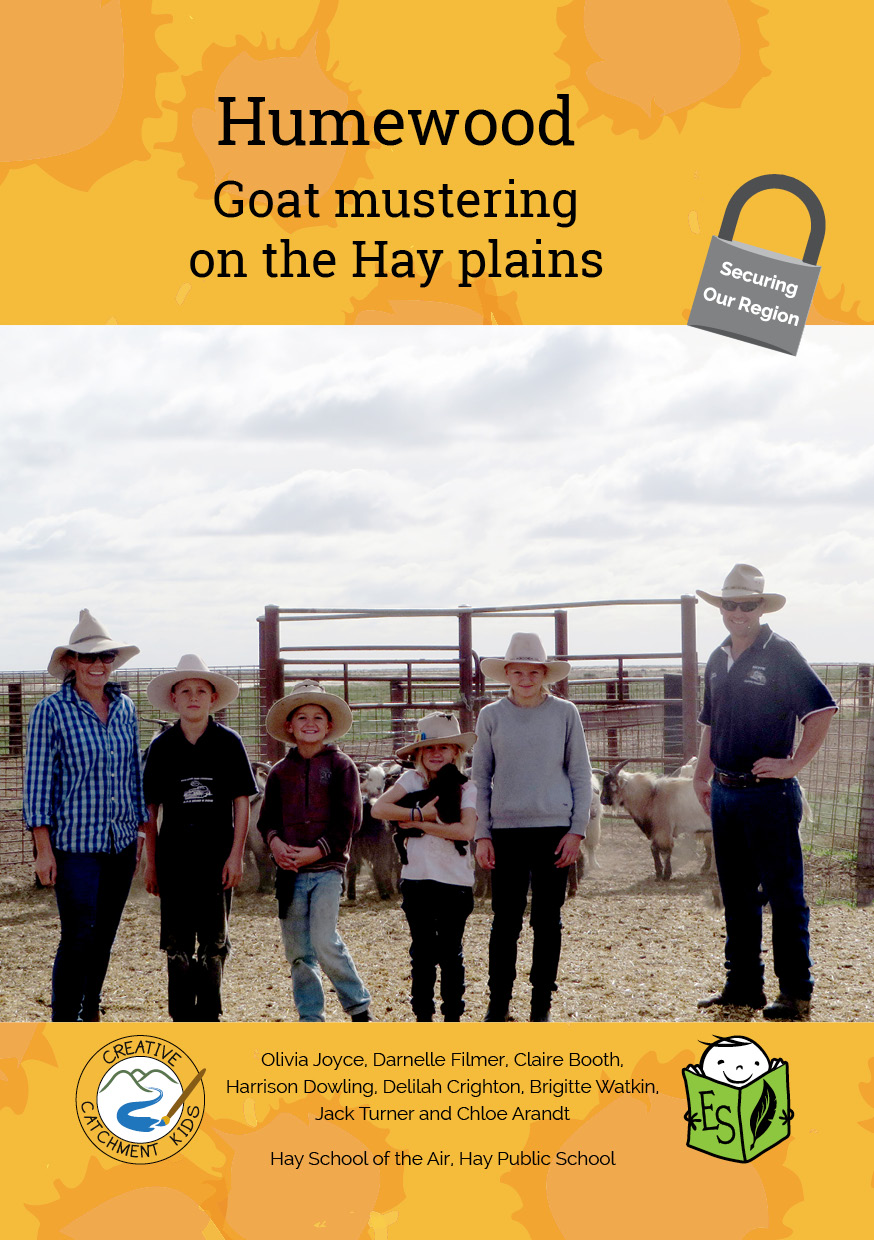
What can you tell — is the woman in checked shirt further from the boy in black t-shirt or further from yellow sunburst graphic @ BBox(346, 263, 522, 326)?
yellow sunburst graphic @ BBox(346, 263, 522, 326)

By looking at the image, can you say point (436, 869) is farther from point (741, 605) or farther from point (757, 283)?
point (757, 283)

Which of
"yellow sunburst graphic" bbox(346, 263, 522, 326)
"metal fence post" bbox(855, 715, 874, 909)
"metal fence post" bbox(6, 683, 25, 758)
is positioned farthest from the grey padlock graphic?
"metal fence post" bbox(6, 683, 25, 758)

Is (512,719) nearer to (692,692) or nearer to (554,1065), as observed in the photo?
(554,1065)

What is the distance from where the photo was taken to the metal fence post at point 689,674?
31.2 feet

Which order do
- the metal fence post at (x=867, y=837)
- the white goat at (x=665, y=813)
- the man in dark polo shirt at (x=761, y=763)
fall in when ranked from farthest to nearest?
the white goat at (x=665, y=813), the metal fence post at (x=867, y=837), the man in dark polo shirt at (x=761, y=763)

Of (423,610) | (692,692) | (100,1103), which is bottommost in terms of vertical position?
(100,1103)

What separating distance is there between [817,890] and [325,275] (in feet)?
22.0

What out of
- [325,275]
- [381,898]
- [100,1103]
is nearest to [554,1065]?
[100,1103]

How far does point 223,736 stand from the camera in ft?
14.3

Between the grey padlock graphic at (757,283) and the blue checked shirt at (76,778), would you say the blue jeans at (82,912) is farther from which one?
the grey padlock graphic at (757,283)

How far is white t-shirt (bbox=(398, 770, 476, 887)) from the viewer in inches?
173

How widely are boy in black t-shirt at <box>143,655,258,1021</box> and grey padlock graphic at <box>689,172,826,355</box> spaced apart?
97.5 inches

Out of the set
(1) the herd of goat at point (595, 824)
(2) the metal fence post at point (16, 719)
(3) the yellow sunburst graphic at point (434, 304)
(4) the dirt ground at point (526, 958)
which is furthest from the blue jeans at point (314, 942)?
(2) the metal fence post at point (16, 719)

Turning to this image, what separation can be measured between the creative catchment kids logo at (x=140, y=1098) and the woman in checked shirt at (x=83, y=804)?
49.3 inches
